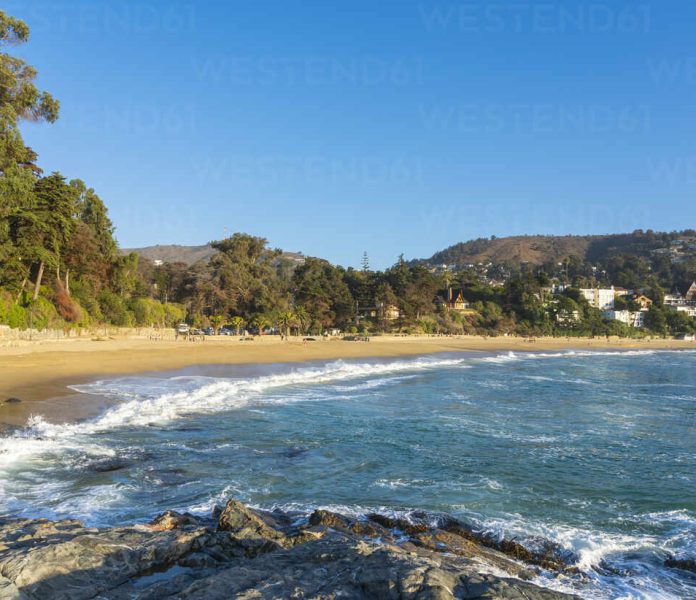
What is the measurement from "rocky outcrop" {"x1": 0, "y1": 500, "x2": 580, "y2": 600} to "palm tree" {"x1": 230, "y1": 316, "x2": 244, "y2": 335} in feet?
178

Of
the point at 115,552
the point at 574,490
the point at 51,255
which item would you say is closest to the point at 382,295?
the point at 51,255

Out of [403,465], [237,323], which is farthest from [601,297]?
[403,465]

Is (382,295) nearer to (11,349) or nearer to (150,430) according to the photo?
(11,349)

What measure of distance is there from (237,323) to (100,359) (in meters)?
30.8

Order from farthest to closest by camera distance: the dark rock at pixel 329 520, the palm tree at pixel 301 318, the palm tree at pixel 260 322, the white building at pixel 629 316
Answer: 1. the white building at pixel 629 316
2. the palm tree at pixel 301 318
3. the palm tree at pixel 260 322
4. the dark rock at pixel 329 520

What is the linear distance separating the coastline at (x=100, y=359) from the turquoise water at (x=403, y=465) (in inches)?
62.7

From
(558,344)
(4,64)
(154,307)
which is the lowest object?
(558,344)

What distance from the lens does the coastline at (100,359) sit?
17641mm

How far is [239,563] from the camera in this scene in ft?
19.2

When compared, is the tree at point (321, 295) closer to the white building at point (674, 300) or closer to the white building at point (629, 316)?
the white building at point (629, 316)

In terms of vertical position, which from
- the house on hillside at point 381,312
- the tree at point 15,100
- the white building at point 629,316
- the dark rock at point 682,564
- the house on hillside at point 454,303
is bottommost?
the dark rock at point 682,564

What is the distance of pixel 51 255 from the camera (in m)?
37.1

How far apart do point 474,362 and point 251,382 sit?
25644 mm

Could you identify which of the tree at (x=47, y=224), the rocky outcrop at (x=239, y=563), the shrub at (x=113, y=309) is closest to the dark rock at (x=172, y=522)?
the rocky outcrop at (x=239, y=563)
